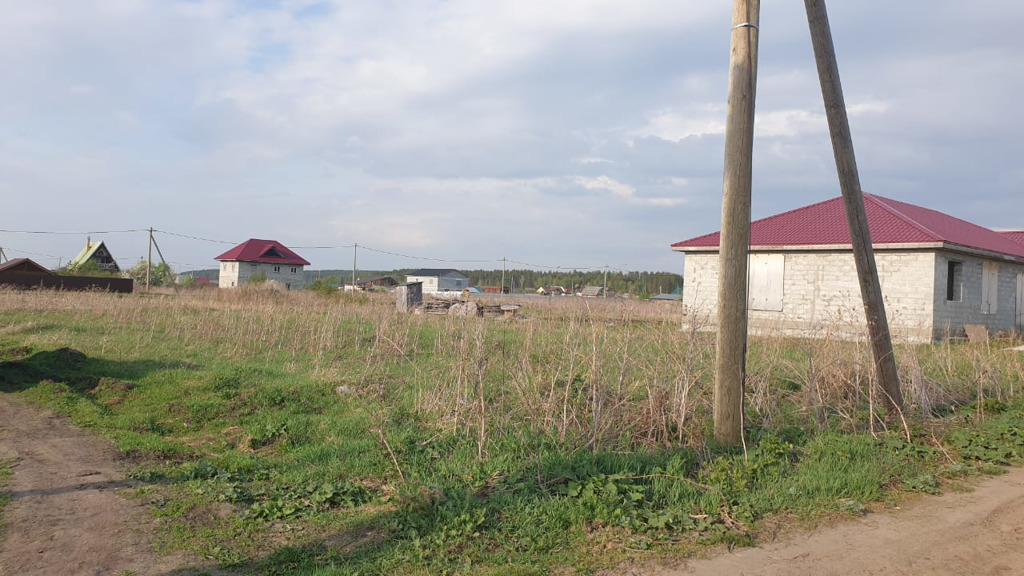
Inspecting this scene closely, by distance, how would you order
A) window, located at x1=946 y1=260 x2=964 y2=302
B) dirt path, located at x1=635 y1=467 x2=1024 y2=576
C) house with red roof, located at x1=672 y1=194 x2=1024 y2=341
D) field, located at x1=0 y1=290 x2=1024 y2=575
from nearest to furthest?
dirt path, located at x1=635 y1=467 x2=1024 y2=576
field, located at x1=0 y1=290 x2=1024 y2=575
house with red roof, located at x1=672 y1=194 x2=1024 y2=341
window, located at x1=946 y1=260 x2=964 y2=302

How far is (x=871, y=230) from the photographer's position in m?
19.1

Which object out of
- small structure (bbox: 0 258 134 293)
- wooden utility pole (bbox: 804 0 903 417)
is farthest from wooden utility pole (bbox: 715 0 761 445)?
small structure (bbox: 0 258 134 293)

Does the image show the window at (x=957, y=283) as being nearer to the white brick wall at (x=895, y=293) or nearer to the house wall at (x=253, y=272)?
the white brick wall at (x=895, y=293)

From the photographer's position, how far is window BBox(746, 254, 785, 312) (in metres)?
20.0

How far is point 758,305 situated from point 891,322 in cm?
370

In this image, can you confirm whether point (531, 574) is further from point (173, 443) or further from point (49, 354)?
point (49, 354)

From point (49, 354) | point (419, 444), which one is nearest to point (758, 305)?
point (419, 444)

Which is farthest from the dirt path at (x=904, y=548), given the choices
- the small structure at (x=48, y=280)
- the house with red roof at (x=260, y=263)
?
the house with red roof at (x=260, y=263)

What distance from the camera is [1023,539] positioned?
445 cm

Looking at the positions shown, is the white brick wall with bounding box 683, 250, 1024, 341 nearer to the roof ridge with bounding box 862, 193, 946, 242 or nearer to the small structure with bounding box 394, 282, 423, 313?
the roof ridge with bounding box 862, 193, 946, 242

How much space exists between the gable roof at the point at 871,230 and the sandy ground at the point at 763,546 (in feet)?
44.6

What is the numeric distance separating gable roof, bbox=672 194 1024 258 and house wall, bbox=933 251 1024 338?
1.71 feet

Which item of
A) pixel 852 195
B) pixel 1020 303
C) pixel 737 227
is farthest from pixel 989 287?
pixel 737 227

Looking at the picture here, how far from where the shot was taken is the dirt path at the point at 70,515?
13.4 ft
